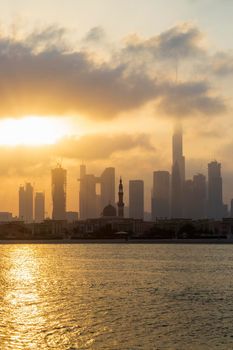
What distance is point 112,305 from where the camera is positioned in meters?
45.8

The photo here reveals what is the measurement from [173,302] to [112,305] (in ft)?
17.2

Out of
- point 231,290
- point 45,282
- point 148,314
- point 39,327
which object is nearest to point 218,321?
point 148,314

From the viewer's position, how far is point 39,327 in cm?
3650

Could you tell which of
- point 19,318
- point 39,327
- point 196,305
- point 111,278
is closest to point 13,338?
point 39,327

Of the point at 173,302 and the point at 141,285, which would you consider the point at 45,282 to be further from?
the point at 173,302

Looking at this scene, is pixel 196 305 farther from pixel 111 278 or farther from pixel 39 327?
pixel 111 278

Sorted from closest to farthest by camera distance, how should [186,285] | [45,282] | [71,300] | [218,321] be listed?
[218,321] < [71,300] < [186,285] < [45,282]

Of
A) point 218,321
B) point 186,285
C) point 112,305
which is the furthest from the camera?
point 186,285

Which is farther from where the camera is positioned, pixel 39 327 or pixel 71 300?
pixel 71 300

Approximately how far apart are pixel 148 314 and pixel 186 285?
20.8 m

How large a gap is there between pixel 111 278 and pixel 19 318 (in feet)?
98.6

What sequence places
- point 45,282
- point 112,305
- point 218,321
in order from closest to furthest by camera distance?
point 218,321, point 112,305, point 45,282

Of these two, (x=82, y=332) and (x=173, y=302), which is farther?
(x=173, y=302)

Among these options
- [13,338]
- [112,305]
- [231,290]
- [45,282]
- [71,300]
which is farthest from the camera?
[45,282]
